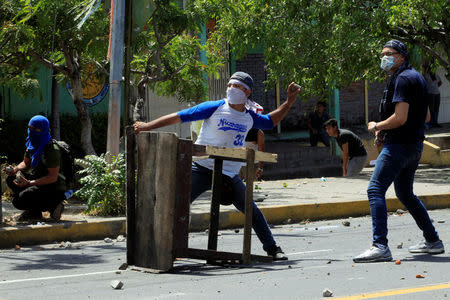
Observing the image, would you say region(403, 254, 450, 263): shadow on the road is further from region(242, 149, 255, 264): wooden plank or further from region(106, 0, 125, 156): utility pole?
region(106, 0, 125, 156): utility pole

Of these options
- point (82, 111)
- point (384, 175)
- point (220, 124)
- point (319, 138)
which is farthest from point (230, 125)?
point (319, 138)

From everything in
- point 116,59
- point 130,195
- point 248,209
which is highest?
point 116,59

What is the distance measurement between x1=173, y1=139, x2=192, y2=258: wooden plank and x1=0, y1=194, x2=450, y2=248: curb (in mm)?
2989

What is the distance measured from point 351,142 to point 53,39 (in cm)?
505

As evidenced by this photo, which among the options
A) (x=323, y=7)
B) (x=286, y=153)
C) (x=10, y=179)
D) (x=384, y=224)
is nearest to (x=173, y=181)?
(x=384, y=224)

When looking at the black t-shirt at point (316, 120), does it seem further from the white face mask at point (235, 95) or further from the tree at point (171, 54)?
the white face mask at point (235, 95)

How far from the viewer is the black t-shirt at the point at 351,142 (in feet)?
45.0

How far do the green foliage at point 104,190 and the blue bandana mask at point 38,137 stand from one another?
0.75 metres

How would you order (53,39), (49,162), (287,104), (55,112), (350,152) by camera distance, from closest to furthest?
(287,104), (49,162), (53,39), (350,152), (55,112)

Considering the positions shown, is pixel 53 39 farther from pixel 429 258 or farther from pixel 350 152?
pixel 429 258

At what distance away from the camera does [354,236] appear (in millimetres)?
9438

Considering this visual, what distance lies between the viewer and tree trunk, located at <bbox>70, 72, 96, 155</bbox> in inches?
527

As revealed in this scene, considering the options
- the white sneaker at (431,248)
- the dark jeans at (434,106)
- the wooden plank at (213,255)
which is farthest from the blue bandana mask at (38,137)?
the dark jeans at (434,106)

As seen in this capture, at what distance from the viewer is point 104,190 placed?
418 inches
